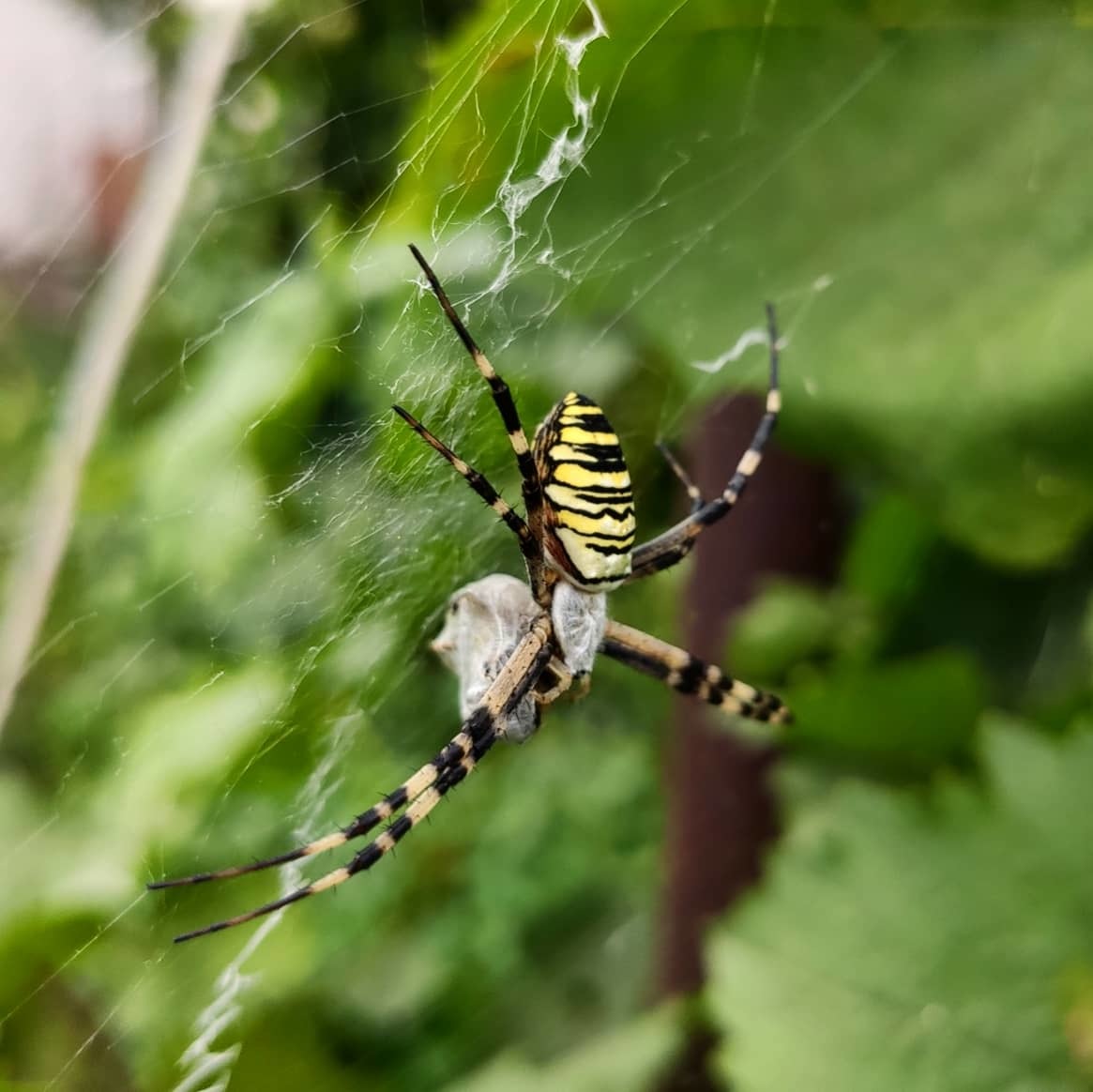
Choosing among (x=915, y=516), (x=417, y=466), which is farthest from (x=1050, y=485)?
(x=417, y=466)

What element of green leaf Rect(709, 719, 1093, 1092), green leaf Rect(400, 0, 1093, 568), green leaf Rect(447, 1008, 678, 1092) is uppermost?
green leaf Rect(400, 0, 1093, 568)

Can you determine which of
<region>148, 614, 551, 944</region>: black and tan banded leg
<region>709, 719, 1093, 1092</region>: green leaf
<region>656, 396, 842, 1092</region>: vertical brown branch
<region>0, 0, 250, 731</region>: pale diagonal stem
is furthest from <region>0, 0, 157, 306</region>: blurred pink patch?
<region>709, 719, 1093, 1092</region>: green leaf

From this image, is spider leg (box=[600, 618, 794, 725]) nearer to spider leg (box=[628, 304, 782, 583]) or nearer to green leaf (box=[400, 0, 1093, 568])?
spider leg (box=[628, 304, 782, 583])

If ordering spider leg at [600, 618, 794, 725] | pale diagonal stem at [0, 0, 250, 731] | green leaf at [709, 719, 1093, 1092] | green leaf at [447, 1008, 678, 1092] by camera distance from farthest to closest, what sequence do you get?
green leaf at [447, 1008, 678, 1092] → spider leg at [600, 618, 794, 725] → green leaf at [709, 719, 1093, 1092] → pale diagonal stem at [0, 0, 250, 731]

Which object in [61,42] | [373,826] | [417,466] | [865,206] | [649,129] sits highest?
[61,42]

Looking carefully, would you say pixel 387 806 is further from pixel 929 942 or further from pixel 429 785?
pixel 929 942

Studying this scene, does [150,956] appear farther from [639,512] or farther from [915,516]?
[915,516]
